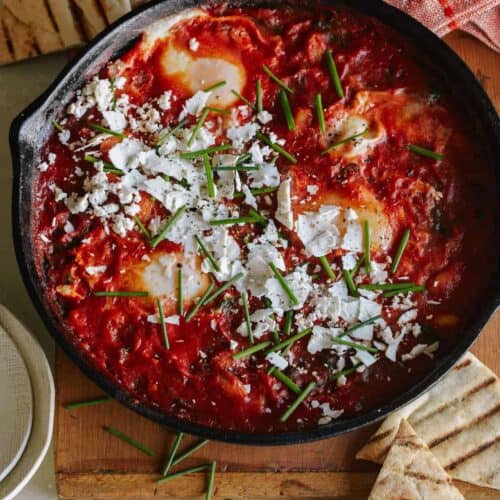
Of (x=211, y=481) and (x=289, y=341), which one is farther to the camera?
(x=211, y=481)

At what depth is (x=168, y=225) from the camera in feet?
9.57

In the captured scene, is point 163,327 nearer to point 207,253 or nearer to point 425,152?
point 207,253

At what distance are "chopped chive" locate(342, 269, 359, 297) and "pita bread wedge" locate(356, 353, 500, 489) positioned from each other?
0.53m

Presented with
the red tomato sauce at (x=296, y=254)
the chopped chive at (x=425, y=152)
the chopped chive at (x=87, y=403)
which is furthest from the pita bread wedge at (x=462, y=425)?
the chopped chive at (x=87, y=403)

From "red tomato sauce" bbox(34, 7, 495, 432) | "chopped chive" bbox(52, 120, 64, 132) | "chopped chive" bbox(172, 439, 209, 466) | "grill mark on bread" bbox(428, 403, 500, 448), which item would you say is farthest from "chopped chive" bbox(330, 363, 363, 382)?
"chopped chive" bbox(52, 120, 64, 132)

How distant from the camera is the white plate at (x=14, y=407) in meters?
3.13

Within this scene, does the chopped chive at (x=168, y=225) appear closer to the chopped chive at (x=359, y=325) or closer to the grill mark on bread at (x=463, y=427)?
the chopped chive at (x=359, y=325)

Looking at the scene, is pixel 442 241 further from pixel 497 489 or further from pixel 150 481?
pixel 150 481

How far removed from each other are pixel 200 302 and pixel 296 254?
36cm

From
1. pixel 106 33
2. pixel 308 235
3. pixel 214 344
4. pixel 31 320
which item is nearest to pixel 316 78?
pixel 308 235

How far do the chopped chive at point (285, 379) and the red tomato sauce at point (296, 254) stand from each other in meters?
0.02

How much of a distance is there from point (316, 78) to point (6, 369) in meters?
1.52

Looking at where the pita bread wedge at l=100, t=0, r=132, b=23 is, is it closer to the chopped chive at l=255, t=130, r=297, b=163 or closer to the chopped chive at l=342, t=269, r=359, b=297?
the chopped chive at l=255, t=130, r=297, b=163

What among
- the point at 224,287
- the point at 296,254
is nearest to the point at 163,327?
the point at 224,287
